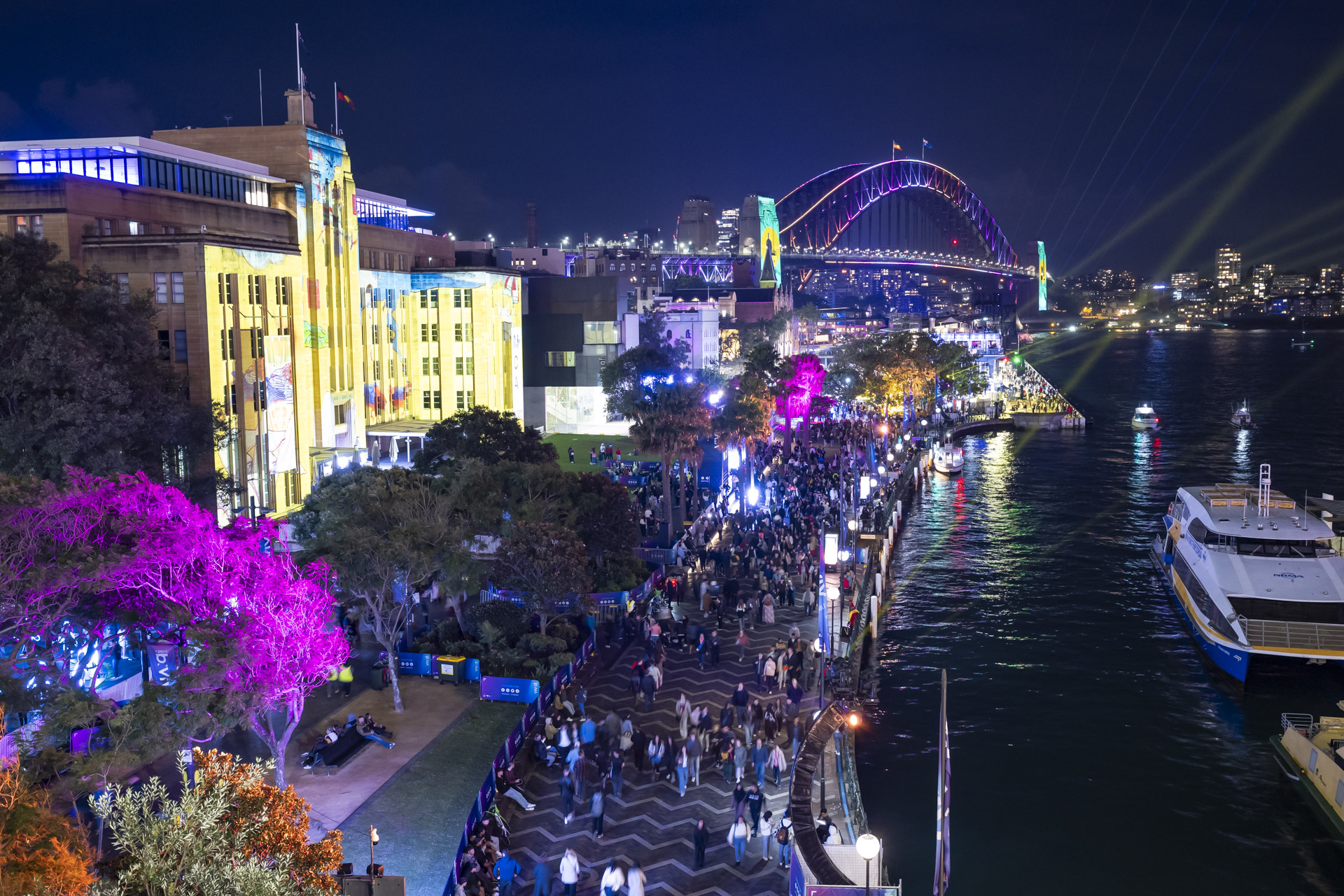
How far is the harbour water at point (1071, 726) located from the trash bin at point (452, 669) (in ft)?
32.5

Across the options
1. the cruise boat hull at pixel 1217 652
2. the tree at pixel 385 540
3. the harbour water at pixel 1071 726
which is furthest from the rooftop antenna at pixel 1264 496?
the tree at pixel 385 540

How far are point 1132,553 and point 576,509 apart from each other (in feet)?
94.9

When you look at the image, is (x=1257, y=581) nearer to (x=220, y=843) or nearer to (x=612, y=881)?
(x=612, y=881)

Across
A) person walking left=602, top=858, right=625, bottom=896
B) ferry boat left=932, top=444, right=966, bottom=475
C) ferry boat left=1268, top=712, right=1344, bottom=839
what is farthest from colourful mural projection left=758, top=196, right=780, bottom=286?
person walking left=602, top=858, right=625, bottom=896

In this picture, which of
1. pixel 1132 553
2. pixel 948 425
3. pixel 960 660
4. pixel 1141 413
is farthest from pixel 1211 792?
pixel 1141 413

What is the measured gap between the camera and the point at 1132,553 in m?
47.4

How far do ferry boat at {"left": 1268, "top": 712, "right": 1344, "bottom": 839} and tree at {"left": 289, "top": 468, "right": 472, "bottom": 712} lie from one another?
20258mm

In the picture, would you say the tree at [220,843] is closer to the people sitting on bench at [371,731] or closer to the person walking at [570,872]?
the person walking at [570,872]

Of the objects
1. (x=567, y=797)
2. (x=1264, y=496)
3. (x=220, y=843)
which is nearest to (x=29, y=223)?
(x=567, y=797)

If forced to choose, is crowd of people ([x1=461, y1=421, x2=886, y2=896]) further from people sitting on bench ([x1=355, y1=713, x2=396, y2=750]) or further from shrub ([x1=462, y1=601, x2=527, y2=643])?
people sitting on bench ([x1=355, y1=713, x2=396, y2=750])

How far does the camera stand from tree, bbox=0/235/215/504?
29.2 meters

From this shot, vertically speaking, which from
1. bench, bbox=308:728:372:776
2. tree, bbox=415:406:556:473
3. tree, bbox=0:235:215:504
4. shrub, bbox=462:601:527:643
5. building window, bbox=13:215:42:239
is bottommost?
bench, bbox=308:728:372:776

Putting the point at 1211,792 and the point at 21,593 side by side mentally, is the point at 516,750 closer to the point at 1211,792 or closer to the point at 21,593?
the point at 21,593

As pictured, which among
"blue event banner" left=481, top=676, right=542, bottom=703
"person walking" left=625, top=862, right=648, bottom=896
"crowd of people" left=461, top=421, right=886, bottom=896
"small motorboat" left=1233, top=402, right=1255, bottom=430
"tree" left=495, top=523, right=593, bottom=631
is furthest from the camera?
"small motorboat" left=1233, top=402, right=1255, bottom=430
